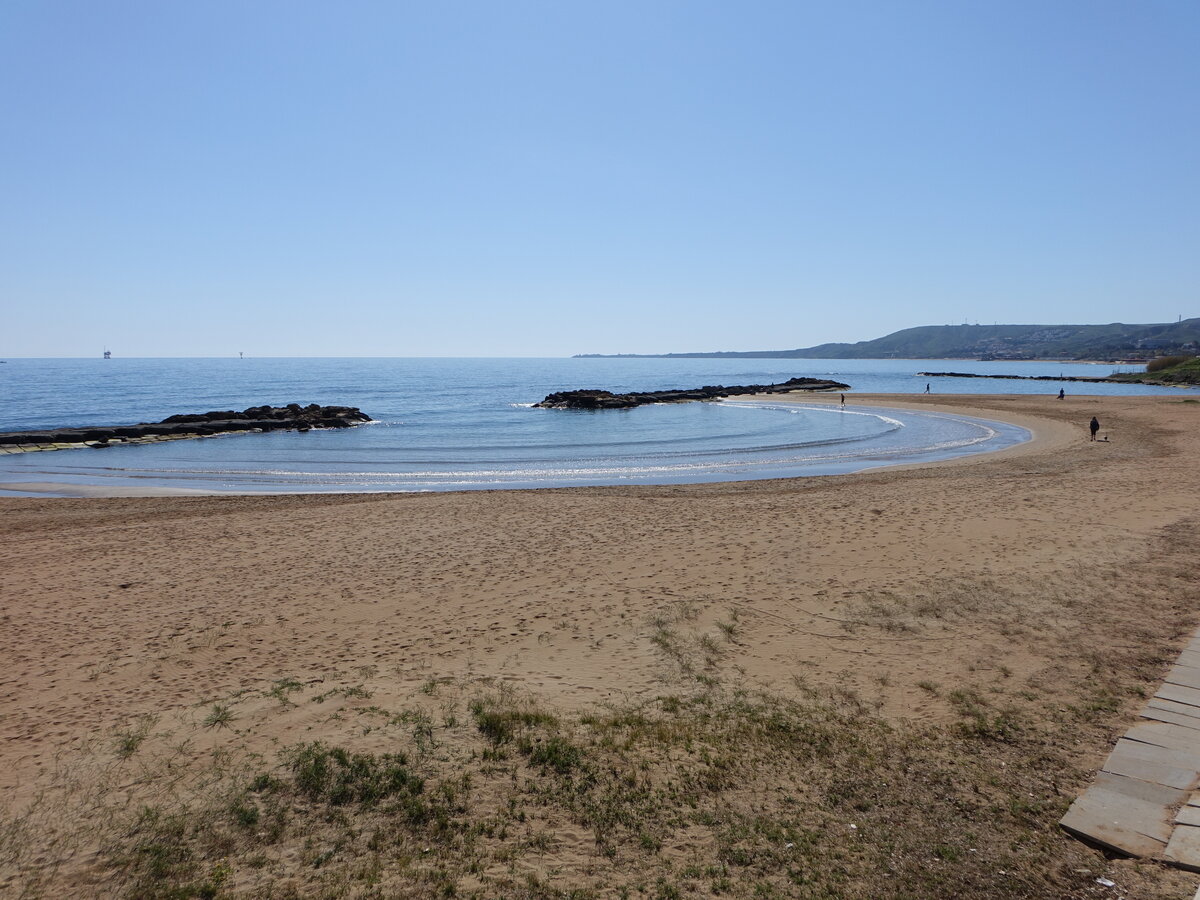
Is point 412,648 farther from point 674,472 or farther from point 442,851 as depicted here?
point 674,472

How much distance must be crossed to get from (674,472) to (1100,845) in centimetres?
2410

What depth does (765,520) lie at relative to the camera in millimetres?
17297

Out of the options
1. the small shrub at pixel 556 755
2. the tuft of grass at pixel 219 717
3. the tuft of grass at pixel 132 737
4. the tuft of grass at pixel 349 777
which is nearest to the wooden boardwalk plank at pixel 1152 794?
the small shrub at pixel 556 755

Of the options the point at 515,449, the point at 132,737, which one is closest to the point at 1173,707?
the point at 132,737

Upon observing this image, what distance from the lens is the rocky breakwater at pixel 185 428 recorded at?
3903cm

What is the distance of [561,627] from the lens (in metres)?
10.5

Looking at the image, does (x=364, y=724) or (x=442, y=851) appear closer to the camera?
(x=442, y=851)

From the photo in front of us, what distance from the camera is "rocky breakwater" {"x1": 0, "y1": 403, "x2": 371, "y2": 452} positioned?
39.0 meters

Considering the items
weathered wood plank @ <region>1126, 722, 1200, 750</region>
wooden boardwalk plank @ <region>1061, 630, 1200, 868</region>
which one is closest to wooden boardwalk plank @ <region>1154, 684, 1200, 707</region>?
wooden boardwalk plank @ <region>1061, 630, 1200, 868</region>

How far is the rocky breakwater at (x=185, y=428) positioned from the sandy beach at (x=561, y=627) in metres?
24.9

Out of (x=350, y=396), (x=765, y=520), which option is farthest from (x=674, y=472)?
(x=350, y=396)

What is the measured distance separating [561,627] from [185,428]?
4404cm

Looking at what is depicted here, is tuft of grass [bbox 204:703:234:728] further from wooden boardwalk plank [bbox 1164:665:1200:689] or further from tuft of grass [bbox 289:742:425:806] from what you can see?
wooden boardwalk plank [bbox 1164:665:1200:689]

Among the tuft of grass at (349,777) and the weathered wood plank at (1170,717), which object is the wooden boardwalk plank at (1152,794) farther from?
the tuft of grass at (349,777)
